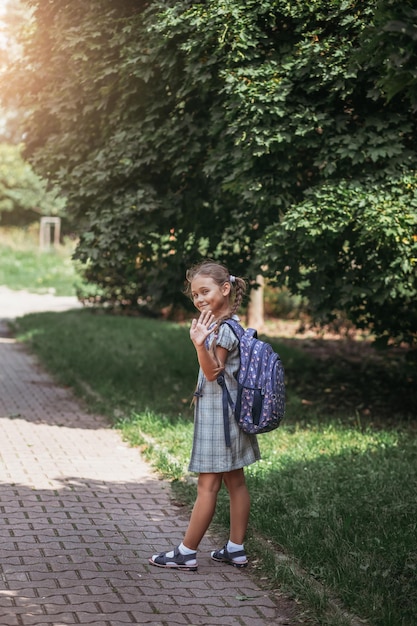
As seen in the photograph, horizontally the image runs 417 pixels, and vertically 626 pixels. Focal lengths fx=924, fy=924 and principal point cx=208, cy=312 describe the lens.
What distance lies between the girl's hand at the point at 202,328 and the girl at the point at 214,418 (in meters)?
0.02

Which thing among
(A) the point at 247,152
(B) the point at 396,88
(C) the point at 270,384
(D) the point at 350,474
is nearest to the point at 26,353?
(A) the point at 247,152

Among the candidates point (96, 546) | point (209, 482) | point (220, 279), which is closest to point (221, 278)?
point (220, 279)

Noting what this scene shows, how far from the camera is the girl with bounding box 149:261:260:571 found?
4887mm

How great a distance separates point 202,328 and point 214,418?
56 cm

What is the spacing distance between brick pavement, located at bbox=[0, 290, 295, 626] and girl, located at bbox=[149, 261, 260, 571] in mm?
329

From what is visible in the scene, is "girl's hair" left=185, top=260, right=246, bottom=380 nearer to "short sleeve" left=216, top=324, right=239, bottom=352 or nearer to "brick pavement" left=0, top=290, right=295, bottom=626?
"short sleeve" left=216, top=324, right=239, bottom=352

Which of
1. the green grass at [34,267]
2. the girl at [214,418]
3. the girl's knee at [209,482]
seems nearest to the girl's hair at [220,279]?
the girl at [214,418]

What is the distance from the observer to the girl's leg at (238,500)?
5.12 metres

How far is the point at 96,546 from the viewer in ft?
18.0

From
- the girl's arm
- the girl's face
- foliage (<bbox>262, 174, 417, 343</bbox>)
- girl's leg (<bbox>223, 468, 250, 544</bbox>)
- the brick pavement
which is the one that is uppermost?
foliage (<bbox>262, 174, 417, 343</bbox>)

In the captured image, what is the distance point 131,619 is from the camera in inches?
173

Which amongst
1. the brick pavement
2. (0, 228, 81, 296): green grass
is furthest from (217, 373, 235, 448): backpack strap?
(0, 228, 81, 296): green grass

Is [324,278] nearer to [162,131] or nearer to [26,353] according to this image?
[162,131]

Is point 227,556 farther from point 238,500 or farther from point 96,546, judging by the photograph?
point 96,546
